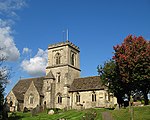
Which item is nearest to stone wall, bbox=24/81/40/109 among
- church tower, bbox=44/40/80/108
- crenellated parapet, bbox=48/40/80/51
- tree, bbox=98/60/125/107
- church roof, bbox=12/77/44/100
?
church roof, bbox=12/77/44/100

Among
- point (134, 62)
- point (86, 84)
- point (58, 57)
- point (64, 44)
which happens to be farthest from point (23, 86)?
point (134, 62)

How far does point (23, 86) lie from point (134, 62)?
37.5 meters

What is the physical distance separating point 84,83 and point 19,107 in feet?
59.1

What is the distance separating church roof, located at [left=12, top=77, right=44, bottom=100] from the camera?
62.2 m

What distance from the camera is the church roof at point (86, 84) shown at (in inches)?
2201

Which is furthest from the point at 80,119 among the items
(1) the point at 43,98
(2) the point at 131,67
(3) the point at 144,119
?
(1) the point at 43,98

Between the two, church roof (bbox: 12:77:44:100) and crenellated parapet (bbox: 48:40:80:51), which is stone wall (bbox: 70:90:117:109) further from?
crenellated parapet (bbox: 48:40:80:51)

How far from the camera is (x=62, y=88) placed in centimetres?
5912

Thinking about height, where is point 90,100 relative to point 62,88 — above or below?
below

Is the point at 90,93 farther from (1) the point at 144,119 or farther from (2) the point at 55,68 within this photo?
(1) the point at 144,119

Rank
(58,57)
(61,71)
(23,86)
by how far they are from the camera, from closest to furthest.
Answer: (61,71) → (58,57) → (23,86)

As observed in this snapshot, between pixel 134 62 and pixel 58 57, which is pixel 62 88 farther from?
pixel 134 62

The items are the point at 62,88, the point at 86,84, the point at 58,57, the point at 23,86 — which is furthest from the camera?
the point at 23,86

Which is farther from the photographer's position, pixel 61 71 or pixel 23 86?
pixel 23 86
